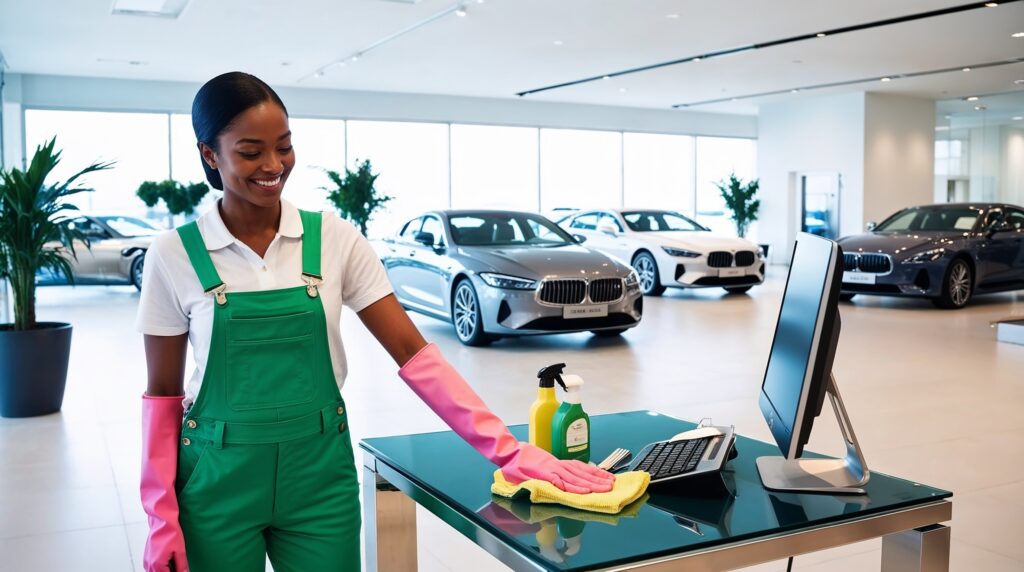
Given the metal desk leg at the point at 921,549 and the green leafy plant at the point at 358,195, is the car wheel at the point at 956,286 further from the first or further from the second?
the metal desk leg at the point at 921,549

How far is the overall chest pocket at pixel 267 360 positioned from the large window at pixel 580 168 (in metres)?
19.1

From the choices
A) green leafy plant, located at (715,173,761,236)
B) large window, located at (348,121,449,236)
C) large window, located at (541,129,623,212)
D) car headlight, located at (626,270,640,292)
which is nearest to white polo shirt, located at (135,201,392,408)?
car headlight, located at (626,270,640,292)

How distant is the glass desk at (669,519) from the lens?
1440 mm

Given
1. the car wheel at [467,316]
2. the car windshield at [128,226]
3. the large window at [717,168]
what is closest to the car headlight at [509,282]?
the car wheel at [467,316]

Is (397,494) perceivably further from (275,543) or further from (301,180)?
(301,180)

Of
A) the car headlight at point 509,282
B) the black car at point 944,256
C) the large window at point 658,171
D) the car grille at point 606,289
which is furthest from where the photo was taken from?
the large window at point 658,171

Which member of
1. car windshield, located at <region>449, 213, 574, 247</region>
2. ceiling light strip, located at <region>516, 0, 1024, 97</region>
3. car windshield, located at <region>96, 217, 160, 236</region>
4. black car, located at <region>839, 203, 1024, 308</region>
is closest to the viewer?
car windshield, located at <region>449, 213, 574, 247</region>

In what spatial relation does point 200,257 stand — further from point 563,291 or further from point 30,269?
point 563,291

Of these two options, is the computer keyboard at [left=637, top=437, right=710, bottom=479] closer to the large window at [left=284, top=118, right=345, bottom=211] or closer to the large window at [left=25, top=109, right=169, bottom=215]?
the large window at [left=25, top=109, right=169, bottom=215]

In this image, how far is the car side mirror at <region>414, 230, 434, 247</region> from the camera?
8.66 meters

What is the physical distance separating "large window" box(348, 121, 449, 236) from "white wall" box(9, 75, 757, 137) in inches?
14.1

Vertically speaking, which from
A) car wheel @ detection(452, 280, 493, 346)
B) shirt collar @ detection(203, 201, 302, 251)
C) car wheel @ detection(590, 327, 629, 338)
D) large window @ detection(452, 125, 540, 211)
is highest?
large window @ detection(452, 125, 540, 211)

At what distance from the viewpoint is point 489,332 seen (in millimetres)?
7820

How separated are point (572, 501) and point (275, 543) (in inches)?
21.3
